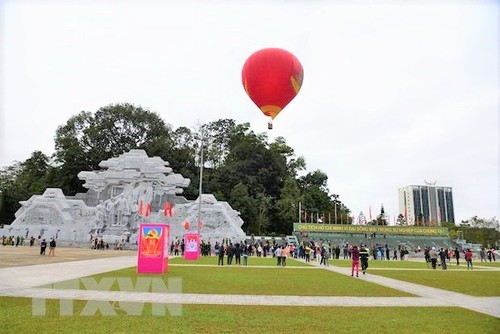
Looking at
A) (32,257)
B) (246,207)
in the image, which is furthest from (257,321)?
(246,207)

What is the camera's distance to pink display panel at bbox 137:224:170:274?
53.0ft

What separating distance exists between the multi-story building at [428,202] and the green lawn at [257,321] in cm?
8008

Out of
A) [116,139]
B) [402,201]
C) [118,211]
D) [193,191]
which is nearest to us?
[118,211]

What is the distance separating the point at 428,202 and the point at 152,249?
261ft

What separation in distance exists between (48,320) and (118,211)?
143 feet

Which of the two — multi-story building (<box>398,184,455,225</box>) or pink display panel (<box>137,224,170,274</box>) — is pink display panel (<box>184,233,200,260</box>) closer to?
pink display panel (<box>137,224,170,274</box>)

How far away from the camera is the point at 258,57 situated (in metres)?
14.0

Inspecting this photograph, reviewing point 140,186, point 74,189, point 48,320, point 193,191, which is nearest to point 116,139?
point 74,189

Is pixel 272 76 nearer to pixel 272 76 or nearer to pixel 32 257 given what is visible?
pixel 272 76

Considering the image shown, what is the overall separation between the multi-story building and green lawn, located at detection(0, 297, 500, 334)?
80.1 m

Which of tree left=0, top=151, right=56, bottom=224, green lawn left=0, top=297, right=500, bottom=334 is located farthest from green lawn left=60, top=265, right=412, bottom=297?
tree left=0, top=151, right=56, bottom=224

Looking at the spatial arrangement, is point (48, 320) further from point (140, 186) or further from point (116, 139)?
point (116, 139)

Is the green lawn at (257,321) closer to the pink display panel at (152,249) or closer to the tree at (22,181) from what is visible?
the pink display panel at (152,249)

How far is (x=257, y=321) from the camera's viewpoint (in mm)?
7422
